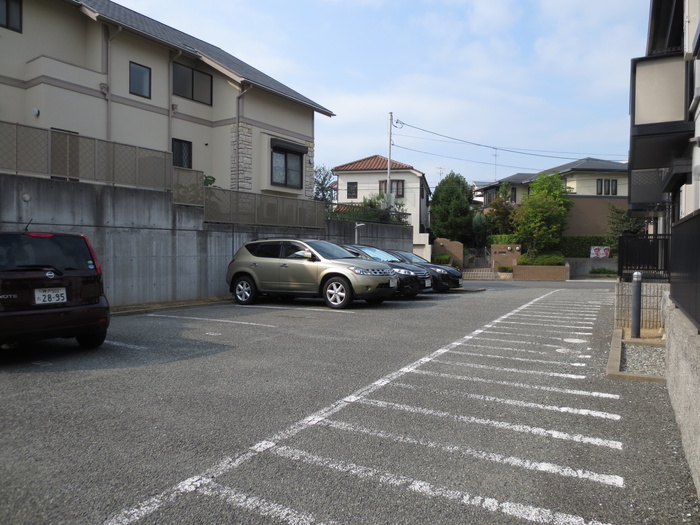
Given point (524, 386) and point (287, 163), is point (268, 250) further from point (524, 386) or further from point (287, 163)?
point (287, 163)

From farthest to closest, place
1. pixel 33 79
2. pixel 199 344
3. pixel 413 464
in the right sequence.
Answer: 1. pixel 33 79
2. pixel 199 344
3. pixel 413 464

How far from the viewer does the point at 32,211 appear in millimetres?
9930

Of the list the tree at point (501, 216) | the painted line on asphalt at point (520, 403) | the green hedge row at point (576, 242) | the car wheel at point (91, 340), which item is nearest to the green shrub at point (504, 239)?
the green hedge row at point (576, 242)

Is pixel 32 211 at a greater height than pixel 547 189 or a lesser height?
lesser

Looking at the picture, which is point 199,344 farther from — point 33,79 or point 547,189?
point 547,189

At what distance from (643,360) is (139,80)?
16.7m

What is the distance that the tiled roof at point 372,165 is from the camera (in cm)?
4500

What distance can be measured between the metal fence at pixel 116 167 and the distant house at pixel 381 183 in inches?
1164

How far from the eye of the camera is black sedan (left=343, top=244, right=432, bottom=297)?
13.6 meters

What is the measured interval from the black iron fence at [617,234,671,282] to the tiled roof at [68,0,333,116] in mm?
14040

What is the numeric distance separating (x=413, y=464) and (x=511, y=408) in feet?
5.23

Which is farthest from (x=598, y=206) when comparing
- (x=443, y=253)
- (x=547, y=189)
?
(x=443, y=253)

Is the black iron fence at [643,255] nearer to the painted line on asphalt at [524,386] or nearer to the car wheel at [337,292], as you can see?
the painted line on asphalt at [524,386]

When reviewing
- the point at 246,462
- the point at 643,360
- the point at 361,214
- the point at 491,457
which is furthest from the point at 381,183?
the point at 246,462
